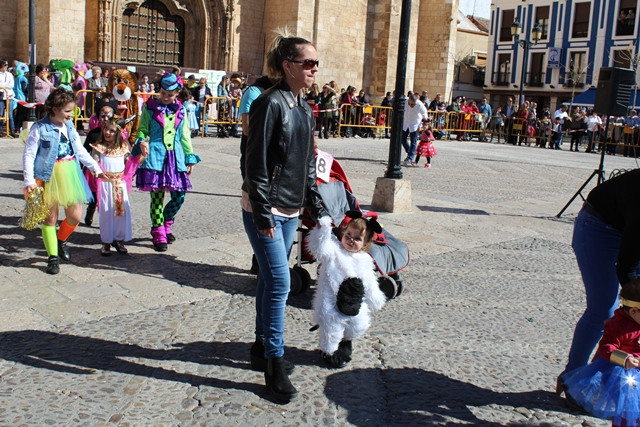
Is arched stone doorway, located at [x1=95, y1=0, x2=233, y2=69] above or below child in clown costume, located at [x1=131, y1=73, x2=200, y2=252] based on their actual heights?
above

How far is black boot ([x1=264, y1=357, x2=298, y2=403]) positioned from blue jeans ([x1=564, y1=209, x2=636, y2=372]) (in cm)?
150

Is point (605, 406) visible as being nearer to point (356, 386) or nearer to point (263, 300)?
point (356, 386)

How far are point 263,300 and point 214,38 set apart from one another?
70.0ft

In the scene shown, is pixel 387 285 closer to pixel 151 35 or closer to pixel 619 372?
pixel 619 372

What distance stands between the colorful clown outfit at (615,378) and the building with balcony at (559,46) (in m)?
41.5

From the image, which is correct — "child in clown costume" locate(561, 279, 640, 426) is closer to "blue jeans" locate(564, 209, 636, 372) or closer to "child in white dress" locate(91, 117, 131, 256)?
"blue jeans" locate(564, 209, 636, 372)

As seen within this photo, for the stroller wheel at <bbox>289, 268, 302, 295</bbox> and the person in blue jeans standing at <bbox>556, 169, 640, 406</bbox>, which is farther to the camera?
the stroller wheel at <bbox>289, 268, 302, 295</bbox>

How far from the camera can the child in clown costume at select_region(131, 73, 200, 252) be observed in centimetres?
605

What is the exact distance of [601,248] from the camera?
127 inches

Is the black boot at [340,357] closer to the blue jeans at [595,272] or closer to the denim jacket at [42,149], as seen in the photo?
the blue jeans at [595,272]

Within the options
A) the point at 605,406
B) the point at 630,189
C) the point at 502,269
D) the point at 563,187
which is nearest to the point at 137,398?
the point at 605,406

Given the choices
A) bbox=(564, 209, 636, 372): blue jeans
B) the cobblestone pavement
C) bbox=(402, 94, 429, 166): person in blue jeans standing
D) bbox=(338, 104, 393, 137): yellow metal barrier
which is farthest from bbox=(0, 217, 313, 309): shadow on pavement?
bbox=(338, 104, 393, 137): yellow metal barrier

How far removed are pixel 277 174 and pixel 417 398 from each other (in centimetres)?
138

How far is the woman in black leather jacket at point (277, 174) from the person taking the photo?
3230 millimetres
